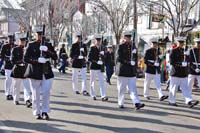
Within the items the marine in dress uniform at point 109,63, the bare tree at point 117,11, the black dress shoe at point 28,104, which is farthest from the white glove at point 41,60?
the bare tree at point 117,11

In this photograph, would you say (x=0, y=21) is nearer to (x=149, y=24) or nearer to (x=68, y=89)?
(x=149, y=24)

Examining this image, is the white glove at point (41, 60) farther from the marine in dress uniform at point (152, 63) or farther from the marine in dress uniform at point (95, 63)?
the marine in dress uniform at point (152, 63)

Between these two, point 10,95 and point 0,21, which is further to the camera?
point 0,21

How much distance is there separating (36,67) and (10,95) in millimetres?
3717

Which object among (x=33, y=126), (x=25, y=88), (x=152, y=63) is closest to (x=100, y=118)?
(x=33, y=126)

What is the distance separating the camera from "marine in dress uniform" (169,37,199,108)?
1237 cm

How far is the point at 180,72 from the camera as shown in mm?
12367

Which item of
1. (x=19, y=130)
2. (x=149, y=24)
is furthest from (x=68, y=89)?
(x=149, y=24)

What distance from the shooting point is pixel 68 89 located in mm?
16531

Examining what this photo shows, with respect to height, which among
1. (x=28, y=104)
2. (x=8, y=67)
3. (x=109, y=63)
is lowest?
(x=28, y=104)

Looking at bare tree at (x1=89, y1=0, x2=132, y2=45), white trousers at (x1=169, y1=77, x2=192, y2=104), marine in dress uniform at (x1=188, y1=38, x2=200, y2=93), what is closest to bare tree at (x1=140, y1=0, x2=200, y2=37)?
bare tree at (x1=89, y1=0, x2=132, y2=45)

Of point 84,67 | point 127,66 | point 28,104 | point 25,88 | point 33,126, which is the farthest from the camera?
point 84,67

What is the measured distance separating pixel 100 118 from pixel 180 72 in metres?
3.31

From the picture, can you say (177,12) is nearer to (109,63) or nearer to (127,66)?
(109,63)
